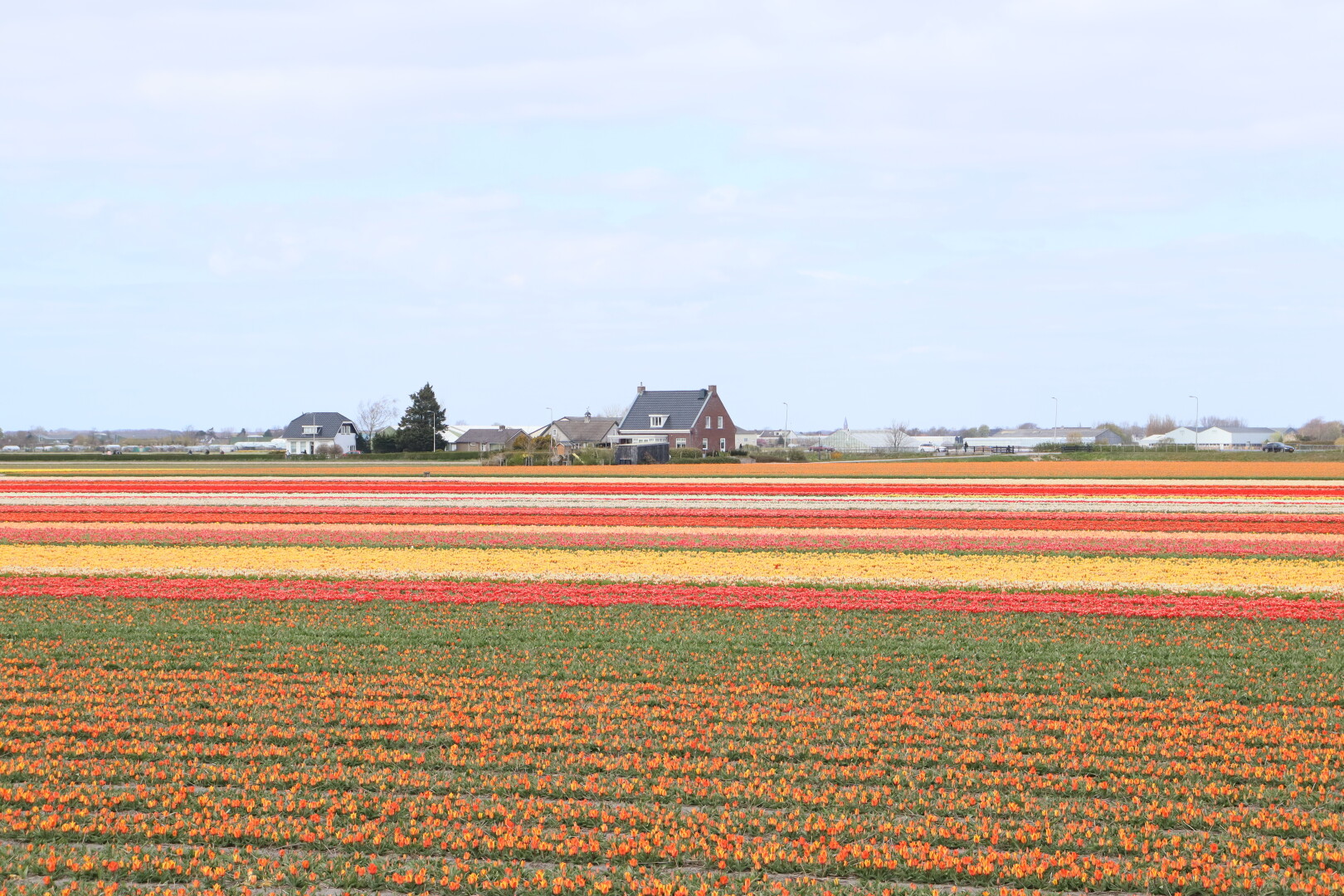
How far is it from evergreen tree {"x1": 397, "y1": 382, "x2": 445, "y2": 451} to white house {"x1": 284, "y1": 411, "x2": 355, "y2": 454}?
30.7 metres

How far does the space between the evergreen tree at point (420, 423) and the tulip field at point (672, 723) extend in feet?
250

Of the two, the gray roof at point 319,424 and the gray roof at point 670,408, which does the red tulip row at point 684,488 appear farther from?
the gray roof at point 319,424

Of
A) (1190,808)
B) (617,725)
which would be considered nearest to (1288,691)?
(1190,808)

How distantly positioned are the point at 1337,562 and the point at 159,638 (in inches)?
858

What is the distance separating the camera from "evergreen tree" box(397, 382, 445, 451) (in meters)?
99.0

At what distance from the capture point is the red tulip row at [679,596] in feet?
54.9

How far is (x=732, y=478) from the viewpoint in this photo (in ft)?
179

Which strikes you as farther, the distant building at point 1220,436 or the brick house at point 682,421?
the distant building at point 1220,436

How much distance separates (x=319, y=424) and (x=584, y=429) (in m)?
42.5

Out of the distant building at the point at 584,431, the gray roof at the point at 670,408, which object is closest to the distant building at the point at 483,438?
the distant building at the point at 584,431

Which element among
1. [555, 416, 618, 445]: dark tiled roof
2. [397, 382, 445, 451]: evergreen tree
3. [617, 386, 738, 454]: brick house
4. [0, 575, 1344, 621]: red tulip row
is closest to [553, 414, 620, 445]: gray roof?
[555, 416, 618, 445]: dark tiled roof

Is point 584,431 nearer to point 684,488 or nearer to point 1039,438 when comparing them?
point 684,488

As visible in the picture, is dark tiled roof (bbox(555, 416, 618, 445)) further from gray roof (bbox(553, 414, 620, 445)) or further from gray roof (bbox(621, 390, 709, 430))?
gray roof (bbox(621, 390, 709, 430))

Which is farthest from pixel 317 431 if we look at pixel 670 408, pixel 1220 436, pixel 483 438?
pixel 1220 436
